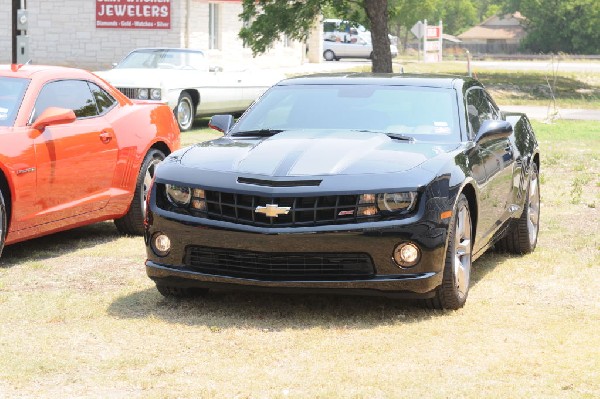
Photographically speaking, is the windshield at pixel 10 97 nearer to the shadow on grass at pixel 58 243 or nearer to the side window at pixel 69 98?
the side window at pixel 69 98

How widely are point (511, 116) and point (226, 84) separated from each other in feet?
45.0

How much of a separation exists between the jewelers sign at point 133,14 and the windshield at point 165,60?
19.0 metres

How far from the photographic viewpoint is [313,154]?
7453 mm

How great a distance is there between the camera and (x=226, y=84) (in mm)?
23422

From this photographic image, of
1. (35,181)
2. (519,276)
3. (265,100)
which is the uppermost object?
(265,100)

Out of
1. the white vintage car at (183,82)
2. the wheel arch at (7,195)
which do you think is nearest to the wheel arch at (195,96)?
the white vintage car at (183,82)

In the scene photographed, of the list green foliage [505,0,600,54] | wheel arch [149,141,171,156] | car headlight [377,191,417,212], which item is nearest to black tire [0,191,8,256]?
wheel arch [149,141,171,156]

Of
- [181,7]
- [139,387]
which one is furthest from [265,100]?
[181,7]

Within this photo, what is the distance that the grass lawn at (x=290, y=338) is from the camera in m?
5.74

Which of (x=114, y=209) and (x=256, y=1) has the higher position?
(x=256, y=1)

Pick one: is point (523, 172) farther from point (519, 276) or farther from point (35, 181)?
point (35, 181)

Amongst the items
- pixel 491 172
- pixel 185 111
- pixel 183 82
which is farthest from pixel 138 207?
pixel 185 111

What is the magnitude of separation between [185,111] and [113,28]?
2111cm

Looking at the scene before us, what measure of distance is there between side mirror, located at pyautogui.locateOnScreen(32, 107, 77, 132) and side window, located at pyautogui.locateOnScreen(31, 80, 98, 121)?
198 mm
